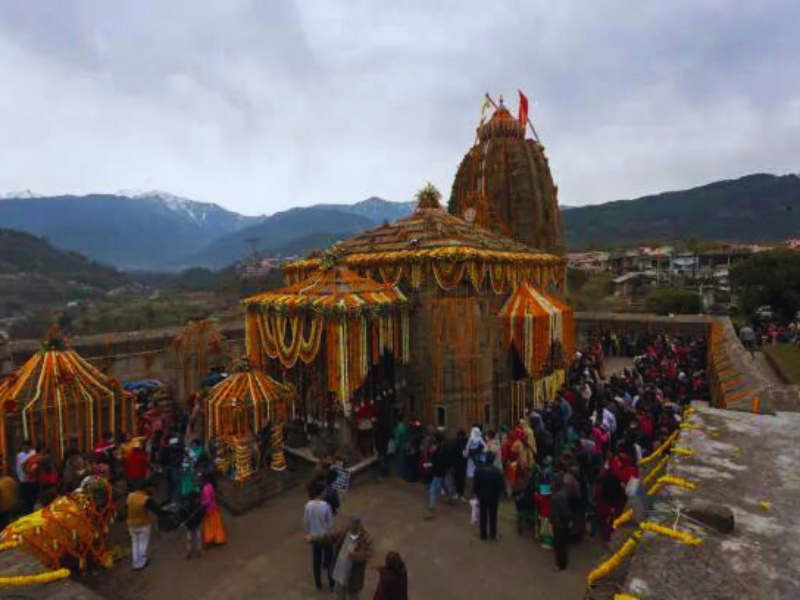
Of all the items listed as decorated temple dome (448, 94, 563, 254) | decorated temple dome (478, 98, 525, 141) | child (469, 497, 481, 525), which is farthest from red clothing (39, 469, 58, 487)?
decorated temple dome (478, 98, 525, 141)

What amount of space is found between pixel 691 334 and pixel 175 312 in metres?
56.2

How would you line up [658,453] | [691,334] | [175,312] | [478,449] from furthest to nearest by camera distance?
[175,312] < [691,334] < [478,449] < [658,453]

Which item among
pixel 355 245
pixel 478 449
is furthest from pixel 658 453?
pixel 355 245

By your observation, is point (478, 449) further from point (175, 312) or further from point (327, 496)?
point (175, 312)

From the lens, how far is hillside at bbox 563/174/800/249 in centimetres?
13238

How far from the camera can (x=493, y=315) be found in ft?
37.5

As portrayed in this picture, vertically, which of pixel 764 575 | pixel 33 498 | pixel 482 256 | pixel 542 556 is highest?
pixel 482 256

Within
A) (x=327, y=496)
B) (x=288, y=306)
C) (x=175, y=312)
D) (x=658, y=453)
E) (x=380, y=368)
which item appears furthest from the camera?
(x=175, y=312)

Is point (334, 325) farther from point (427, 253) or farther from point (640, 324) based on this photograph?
point (640, 324)

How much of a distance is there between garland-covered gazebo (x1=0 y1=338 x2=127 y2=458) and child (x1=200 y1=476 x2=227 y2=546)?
3.88 m

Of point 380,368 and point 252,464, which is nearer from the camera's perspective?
point 252,464

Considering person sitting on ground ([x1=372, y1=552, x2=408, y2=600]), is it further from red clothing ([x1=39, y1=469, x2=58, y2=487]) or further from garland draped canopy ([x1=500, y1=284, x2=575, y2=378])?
garland draped canopy ([x1=500, y1=284, x2=575, y2=378])

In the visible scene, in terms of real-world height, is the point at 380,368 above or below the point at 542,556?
above

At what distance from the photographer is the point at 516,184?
72.1 ft
